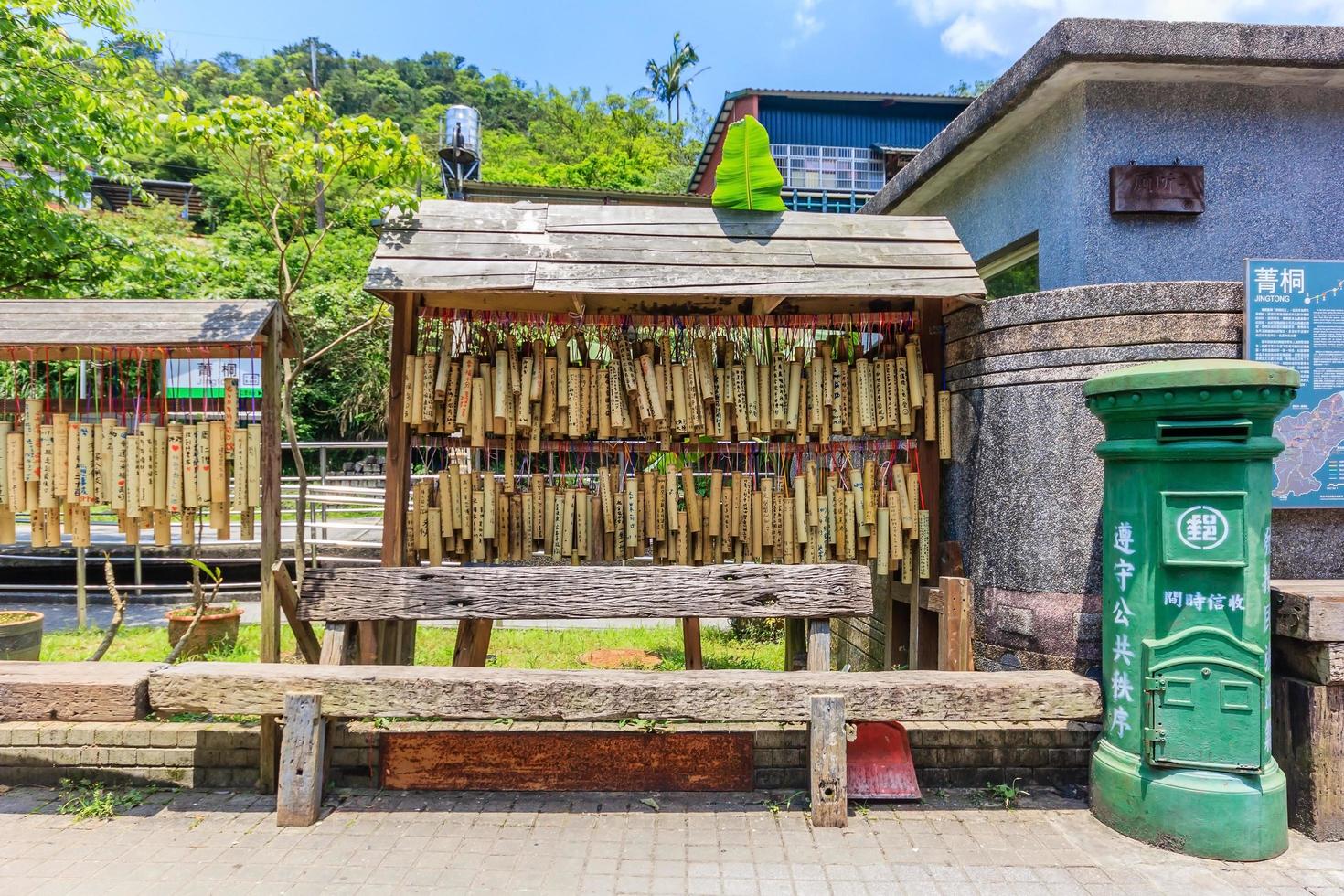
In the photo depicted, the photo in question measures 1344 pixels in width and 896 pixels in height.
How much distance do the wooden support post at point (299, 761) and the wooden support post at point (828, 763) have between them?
2325 millimetres

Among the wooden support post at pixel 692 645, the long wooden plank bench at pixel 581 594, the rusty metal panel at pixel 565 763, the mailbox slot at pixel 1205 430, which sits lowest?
the rusty metal panel at pixel 565 763

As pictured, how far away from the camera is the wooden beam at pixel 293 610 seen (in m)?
4.02

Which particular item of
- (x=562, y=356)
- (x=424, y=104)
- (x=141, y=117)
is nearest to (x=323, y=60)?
(x=424, y=104)

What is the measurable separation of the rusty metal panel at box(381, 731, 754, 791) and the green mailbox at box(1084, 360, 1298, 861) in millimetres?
1858

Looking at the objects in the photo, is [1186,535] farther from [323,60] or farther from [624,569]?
[323,60]

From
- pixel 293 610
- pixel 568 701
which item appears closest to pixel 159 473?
pixel 293 610

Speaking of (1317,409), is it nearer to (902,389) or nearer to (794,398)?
(902,389)

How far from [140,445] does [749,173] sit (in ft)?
12.3

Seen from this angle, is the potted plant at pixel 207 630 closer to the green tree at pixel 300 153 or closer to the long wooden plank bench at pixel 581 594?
→ the green tree at pixel 300 153

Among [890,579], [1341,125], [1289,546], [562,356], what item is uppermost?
[1341,125]

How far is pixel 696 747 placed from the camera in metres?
4.01

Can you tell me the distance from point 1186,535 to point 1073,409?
0.99 meters

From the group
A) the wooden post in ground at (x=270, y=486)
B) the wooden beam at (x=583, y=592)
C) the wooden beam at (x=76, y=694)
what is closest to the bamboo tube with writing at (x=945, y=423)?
the wooden beam at (x=583, y=592)

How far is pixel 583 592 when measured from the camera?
412cm
